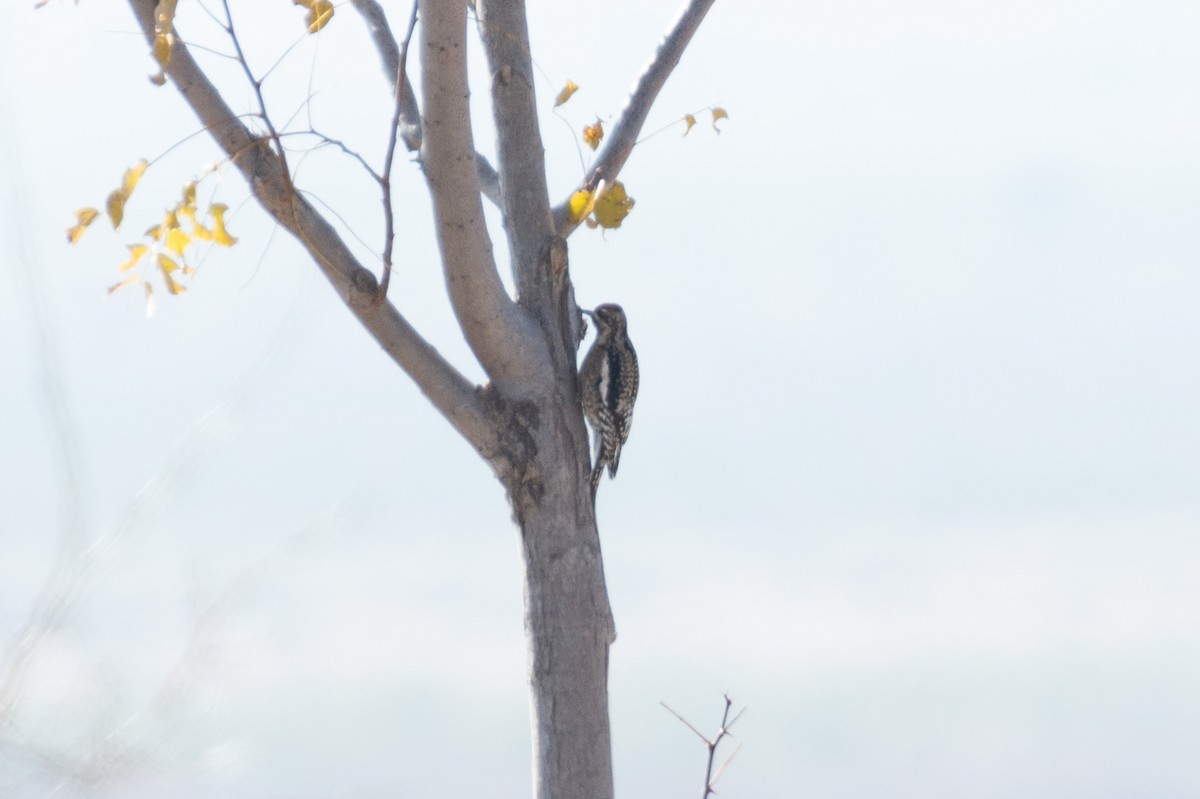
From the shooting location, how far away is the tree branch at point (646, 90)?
13.5 ft

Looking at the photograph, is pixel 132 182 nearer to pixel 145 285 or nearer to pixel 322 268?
pixel 145 285

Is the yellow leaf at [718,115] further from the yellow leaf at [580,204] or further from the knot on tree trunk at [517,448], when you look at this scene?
the knot on tree trunk at [517,448]

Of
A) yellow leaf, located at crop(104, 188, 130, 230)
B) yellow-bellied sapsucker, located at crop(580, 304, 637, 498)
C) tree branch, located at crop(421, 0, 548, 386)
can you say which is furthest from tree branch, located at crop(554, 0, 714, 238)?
→ yellow leaf, located at crop(104, 188, 130, 230)

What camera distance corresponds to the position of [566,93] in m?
3.76

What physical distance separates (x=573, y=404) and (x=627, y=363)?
2.72m

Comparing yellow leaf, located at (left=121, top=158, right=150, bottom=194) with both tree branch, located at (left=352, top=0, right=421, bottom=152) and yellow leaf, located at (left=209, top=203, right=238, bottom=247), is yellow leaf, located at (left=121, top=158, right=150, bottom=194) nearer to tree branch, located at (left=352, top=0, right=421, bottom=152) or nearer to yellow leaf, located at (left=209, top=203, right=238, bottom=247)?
yellow leaf, located at (left=209, top=203, right=238, bottom=247)

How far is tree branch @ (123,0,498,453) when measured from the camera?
3.14m

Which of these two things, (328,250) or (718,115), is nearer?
(328,250)

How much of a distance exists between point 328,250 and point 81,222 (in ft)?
2.10

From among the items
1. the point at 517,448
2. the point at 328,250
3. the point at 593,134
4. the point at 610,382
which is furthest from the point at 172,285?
the point at 610,382

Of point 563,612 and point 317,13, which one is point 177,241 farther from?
point 563,612

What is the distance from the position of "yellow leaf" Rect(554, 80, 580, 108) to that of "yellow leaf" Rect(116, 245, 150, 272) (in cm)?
137

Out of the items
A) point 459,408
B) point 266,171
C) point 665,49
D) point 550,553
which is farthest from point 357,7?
point 550,553

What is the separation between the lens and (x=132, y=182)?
2.63m
